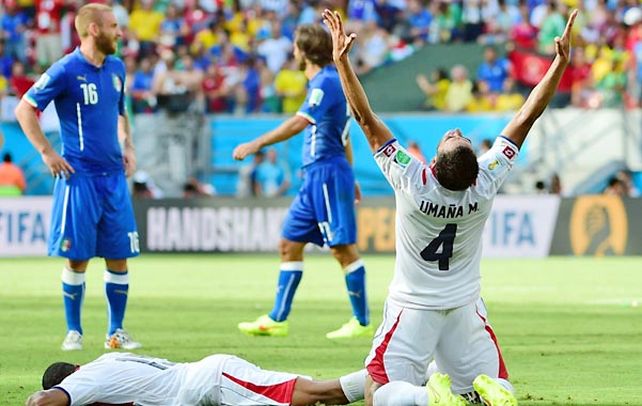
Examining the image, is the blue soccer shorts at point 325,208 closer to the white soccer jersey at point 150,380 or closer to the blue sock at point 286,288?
the blue sock at point 286,288

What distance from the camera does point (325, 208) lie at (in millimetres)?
11742

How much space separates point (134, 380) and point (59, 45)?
75.6 feet

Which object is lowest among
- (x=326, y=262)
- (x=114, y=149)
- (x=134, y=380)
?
(x=326, y=262)

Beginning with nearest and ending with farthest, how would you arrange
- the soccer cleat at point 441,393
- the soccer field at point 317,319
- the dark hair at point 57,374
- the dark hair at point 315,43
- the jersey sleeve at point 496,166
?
the soccer cleat at point 441,393 < the dark hair at point 57,374 < the jersey sleeve at point 496,166 < the soccer field at point 317,319 < the dark hair at point 315,43

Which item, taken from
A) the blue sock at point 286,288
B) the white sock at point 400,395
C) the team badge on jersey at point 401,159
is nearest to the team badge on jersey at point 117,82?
the blue sock at point 286,288

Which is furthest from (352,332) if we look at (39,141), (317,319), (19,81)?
(19,81)

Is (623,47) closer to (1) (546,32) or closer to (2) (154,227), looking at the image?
(1) (546,32)

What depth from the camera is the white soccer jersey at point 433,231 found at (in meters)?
7.31

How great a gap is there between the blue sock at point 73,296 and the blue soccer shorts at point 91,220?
0.73ft

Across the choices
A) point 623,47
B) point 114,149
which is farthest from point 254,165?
point 114,149

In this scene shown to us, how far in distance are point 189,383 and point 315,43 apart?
16.2 feet

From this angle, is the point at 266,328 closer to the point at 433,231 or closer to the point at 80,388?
the point at 433,231

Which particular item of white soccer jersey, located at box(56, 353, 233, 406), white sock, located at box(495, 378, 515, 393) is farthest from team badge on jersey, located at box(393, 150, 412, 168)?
white soccer jersey, located at box(56, 353, 233, 406)

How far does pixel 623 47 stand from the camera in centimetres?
2780
